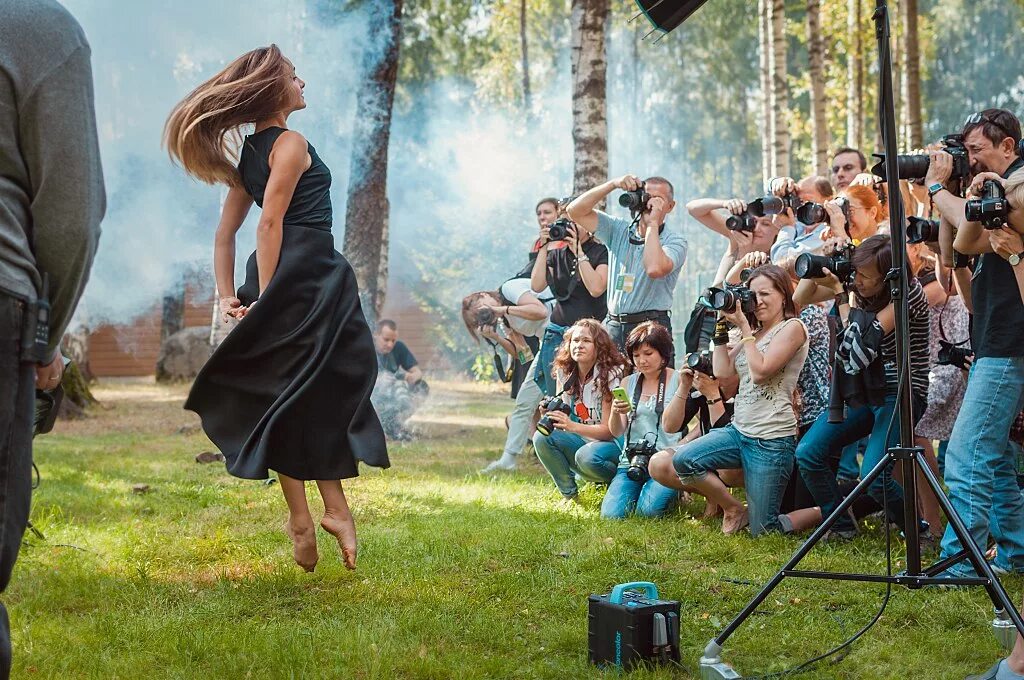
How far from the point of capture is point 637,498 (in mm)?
5574

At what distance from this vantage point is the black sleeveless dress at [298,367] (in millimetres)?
3598

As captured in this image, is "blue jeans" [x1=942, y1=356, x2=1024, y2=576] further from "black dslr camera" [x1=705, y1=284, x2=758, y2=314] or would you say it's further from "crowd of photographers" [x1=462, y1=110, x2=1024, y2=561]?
"black dslr camera" [x1=705, y1=284, x2=758, y2=314]

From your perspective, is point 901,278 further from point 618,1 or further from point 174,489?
point 618,1

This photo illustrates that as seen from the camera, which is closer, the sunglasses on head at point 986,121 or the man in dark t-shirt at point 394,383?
the sunglasses on head at point 986,121

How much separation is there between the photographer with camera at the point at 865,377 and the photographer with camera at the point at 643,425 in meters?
0.81

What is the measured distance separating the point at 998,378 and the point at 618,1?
29.4 metres

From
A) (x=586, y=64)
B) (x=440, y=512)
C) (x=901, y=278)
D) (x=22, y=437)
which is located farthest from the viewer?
(x=586, y=64)

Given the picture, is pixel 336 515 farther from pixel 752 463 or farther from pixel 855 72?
pixel 855 72

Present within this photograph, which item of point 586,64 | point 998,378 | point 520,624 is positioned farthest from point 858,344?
point 586,64

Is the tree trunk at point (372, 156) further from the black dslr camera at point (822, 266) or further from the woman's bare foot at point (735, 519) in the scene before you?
the black dslr camera at point (822, 266)

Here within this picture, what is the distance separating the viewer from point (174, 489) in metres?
6.65

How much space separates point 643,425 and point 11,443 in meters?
4.04

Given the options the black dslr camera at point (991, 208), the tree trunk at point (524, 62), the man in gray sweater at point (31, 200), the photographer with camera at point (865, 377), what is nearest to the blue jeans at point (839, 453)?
the photographer with camera at point (865, 377)

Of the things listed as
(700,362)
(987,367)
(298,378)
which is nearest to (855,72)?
(700,362)
